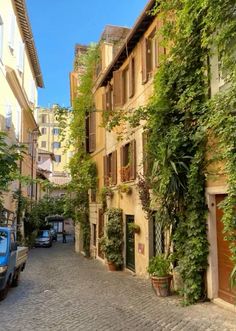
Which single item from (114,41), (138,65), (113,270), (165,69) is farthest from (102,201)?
(165,69)

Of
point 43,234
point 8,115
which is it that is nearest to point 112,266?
point 8,115

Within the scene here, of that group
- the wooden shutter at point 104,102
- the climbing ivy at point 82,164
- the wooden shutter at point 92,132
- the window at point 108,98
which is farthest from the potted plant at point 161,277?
the wooden shutter at point 92,132

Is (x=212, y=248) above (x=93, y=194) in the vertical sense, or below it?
below

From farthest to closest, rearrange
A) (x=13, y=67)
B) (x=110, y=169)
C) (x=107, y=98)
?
(x=13, y=67), (x=107, y=98), (x=110, y=169)

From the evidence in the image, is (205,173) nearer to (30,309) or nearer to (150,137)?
(150,137)

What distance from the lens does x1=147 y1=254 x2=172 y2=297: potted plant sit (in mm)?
10641

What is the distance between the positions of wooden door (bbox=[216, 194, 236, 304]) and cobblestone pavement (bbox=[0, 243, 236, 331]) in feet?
1.42

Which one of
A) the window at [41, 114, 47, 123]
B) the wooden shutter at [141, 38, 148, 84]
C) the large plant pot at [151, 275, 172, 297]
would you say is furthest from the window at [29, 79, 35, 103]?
the window at [41, 114, 47, 123]

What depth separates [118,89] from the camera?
58.7ft

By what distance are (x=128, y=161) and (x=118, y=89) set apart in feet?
11.3

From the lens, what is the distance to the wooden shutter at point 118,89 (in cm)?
1781

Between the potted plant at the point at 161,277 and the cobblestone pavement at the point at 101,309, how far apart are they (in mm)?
256

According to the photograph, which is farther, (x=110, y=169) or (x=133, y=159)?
(x=110, y=169)

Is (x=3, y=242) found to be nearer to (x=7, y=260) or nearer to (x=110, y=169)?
(x=7, y=260)
